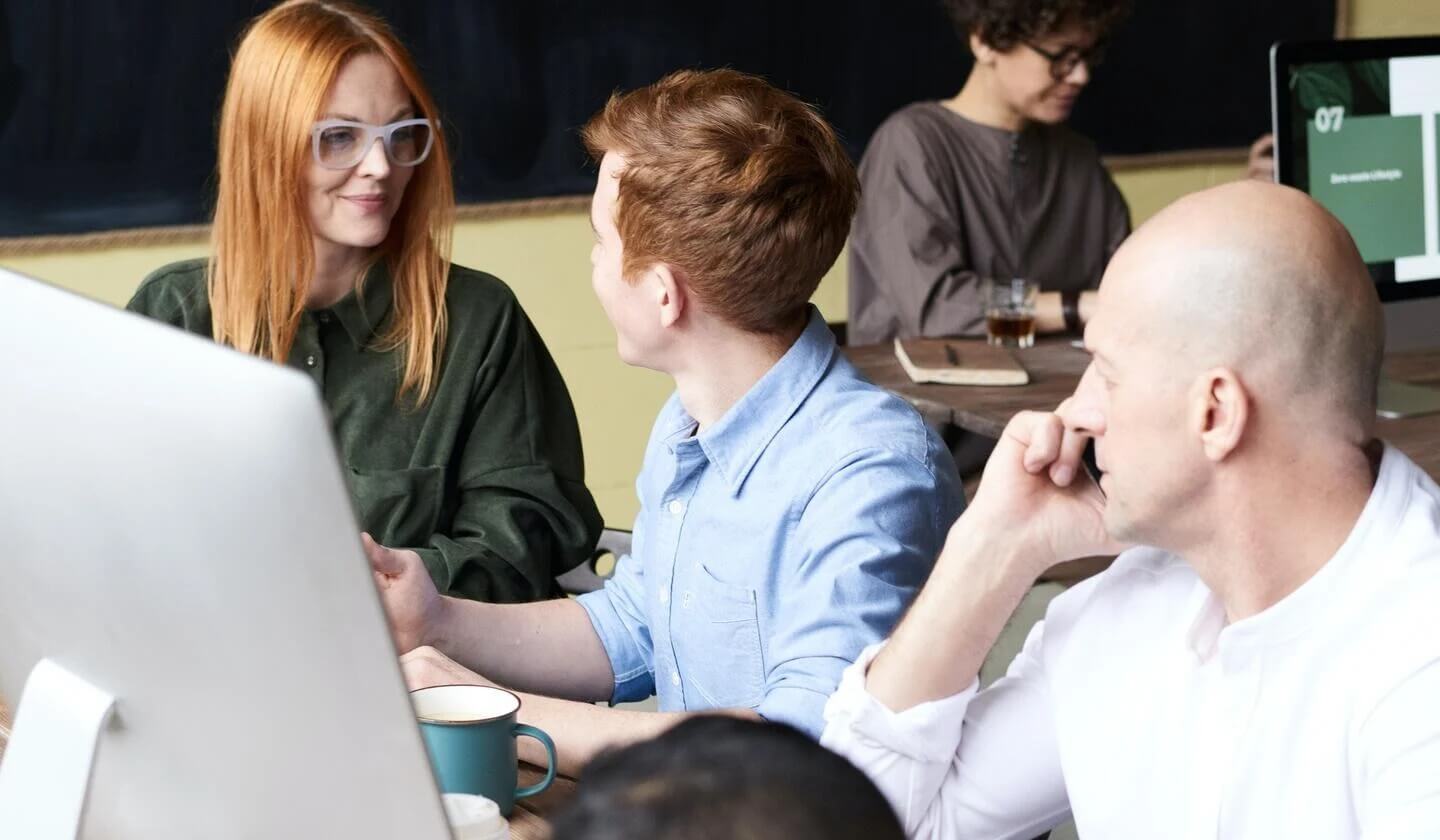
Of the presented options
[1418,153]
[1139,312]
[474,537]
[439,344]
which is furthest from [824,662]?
[1418,153]

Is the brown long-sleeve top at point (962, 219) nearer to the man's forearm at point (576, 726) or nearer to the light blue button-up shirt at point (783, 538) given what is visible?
the light blue button-up shirt at point (783, 538)

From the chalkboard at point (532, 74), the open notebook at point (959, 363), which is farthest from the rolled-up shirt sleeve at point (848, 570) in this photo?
the chalkboard at point (532, 74)

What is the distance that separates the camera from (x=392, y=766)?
34.4 inches

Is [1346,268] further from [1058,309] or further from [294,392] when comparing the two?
[1058,309]

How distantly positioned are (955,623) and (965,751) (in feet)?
0.38

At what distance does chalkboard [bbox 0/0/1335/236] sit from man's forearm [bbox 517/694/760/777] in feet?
7.55

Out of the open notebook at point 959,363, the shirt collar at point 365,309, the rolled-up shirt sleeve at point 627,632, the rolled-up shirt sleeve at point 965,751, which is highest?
the shirt collar at point 365,309

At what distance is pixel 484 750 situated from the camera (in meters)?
1.21

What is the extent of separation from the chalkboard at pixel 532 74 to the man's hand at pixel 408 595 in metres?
2.09

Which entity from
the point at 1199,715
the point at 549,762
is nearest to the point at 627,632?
the point at 549,762

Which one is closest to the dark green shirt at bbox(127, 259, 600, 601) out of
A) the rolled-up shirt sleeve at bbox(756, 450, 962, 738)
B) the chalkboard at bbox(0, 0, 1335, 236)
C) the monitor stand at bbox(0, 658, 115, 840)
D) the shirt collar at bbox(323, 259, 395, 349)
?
the shirt collar at bbox(323, 259, 395, 349)

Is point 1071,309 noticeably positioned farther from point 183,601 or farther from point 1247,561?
point 183,601

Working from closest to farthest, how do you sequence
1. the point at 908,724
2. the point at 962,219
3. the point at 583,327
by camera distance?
the point at 908,724 → the point at 962,219 → the point at 583,327

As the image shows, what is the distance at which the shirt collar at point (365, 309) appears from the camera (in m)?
2.13
